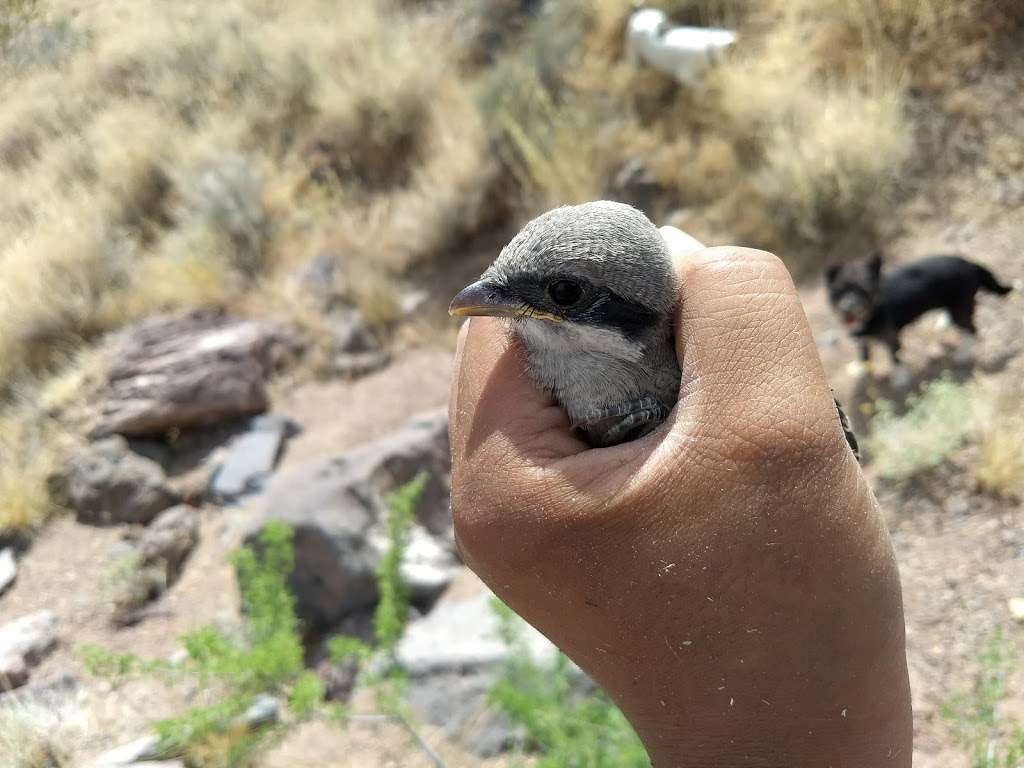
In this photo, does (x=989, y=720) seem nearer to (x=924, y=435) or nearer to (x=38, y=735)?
(x=924, y=435)

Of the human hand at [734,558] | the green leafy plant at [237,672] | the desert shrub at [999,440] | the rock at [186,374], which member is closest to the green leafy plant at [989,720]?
the desert shrub at [999,440]

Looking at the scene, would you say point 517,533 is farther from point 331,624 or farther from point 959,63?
point 959,63

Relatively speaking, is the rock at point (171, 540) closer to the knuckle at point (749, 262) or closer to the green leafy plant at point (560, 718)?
the green leafy plant at point (560, 718)

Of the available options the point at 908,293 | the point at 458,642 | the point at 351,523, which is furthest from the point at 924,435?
the point at 351,523

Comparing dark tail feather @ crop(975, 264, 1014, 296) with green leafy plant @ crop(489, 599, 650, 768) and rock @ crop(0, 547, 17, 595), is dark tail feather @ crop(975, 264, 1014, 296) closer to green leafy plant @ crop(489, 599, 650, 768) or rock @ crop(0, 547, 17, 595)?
green leafy plant @ crop(489, 599, 650, 768)

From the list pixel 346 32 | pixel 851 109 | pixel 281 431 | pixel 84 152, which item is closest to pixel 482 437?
pixel 281 431

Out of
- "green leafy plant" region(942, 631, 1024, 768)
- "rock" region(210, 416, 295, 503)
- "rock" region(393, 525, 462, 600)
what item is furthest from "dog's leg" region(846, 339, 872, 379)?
"rock" region(210, 416, 295, 503)

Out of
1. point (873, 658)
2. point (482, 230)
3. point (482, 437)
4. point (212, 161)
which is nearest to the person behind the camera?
point (873, 658)
